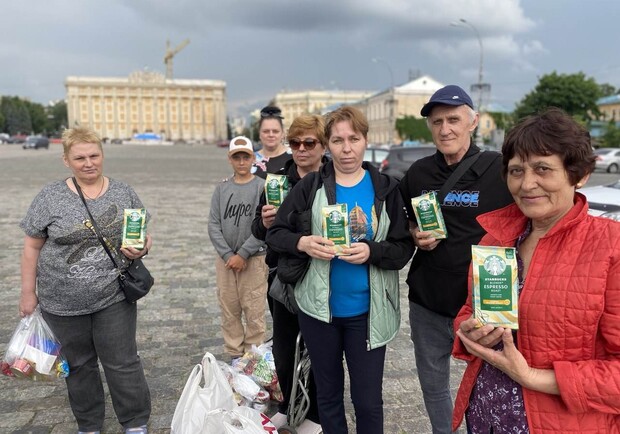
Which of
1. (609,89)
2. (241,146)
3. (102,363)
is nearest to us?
(102,363)

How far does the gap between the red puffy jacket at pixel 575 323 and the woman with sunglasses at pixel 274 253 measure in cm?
165

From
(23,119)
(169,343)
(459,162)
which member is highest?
(23,119)

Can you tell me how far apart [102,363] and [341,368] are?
1600mm

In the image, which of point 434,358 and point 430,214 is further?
point 434,358

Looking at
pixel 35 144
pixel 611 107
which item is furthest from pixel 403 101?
pixel 35 144

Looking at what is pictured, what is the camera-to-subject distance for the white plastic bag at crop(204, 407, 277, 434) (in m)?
2.50

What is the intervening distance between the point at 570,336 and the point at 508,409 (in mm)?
400

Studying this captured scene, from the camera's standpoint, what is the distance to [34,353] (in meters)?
3.02

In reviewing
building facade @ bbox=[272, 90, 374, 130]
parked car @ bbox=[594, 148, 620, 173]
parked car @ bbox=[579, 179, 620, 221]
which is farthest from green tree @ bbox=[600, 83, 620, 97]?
parked car @ bbox=[579, 179, 620, 221]

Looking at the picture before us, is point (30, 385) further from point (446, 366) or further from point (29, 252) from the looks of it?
point (446, 366)

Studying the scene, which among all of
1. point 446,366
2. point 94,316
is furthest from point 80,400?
point 446,366

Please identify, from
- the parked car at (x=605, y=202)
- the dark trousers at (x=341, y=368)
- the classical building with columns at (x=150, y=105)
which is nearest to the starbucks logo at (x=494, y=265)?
the dark trousers at (x=341, y=368)

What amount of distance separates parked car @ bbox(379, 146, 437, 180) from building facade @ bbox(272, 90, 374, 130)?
129m

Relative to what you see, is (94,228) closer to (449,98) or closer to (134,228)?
(134,228)
